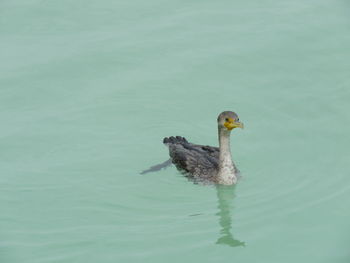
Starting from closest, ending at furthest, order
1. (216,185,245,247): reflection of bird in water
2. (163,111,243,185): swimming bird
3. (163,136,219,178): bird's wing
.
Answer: (216,185,245,247): reflection of bird in water
(163,111,243,185): swimming bird
(163,136,219,178): bird's wing

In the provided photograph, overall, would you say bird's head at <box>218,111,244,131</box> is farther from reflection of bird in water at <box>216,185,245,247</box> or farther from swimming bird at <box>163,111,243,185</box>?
reflection of bird in water at <box>216,185,245,247</box>

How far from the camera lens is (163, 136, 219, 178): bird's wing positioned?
1161cm

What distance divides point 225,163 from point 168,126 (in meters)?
2.25

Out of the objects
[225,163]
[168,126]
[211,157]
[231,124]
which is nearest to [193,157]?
[211,157]

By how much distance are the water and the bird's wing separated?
0.70 feet

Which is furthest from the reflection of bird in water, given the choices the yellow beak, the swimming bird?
the yellow beak

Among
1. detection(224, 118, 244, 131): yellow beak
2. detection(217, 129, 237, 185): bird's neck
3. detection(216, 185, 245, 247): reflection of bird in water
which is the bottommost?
detection(216, 185, 245, 247): reflection of bird in water

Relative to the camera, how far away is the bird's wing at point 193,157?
1161 centimetres

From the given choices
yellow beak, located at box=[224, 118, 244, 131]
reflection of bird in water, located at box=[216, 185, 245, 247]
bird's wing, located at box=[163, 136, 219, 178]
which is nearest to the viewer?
reflection of bird in water, located at box=[216, 185, 245, 247]

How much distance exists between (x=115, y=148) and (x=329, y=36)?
6.11 m

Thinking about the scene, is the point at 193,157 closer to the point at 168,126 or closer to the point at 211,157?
the point at 211,157

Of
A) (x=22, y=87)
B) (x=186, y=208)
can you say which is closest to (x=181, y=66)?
(x=22, y=87)

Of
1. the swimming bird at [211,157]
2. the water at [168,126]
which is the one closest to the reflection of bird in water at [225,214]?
the water at [168,126]

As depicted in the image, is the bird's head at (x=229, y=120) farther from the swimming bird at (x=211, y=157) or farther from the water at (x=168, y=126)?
the water at (x=168, y=126)
